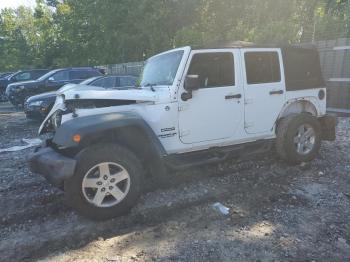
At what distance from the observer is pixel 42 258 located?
3.54m

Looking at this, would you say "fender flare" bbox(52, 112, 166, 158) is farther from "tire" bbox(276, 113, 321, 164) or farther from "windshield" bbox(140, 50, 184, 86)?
"tire" bbox(276, 113, 321, 164)

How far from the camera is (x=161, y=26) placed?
77.3ft

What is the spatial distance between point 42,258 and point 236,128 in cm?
307

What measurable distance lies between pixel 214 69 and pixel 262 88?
34.7 inches

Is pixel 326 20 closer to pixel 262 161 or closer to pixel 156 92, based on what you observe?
pixel 262 161

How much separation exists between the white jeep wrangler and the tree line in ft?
30.4

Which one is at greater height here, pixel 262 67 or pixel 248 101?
pixel 262 67

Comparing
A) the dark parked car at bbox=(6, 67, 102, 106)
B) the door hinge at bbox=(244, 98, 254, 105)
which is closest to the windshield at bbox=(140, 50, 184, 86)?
the door hinge at bbox=(244, 98, 254, 105)

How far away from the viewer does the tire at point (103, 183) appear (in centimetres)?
407

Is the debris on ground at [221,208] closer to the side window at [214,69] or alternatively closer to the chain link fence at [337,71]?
the side window at [214,69]

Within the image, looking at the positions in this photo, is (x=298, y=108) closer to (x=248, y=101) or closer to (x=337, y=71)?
(x=248, y=101)

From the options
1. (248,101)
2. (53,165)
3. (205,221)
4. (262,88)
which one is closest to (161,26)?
(262,88)

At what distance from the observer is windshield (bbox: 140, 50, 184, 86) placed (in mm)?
4992

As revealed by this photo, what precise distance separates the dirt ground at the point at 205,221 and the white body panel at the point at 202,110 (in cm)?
64
